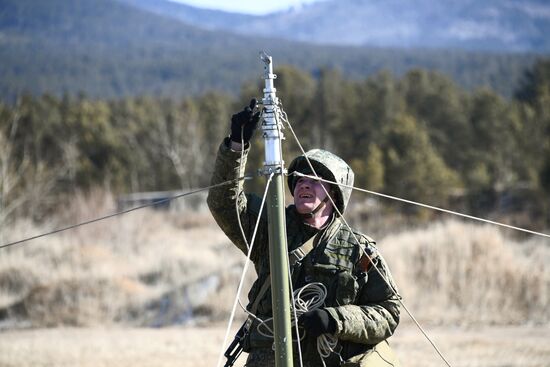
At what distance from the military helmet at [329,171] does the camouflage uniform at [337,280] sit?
0.13 metres

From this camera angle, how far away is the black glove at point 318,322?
3.77 metres

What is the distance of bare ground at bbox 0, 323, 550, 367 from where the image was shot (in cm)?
927

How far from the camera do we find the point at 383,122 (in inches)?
1849

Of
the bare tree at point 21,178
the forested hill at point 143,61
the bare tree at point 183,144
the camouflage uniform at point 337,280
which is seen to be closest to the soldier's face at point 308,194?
the camouflage uniform at point 337,280

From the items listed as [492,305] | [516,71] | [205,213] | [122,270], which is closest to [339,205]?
[492,305]

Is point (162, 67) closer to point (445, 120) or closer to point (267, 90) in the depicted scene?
point (445, 120)

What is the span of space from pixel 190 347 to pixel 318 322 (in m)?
6.93

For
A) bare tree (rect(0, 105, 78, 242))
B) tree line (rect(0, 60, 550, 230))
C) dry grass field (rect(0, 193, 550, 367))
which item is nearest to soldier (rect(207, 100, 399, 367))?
dry grass field (rect(0, 193, 550, 367))

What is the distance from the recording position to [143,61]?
17125cm

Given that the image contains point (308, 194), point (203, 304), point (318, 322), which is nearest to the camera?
point (318, 322)

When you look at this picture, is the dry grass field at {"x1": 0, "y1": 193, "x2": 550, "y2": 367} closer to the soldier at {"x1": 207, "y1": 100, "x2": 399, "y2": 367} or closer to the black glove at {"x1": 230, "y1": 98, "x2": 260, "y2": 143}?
the soldier at {"x1": 207, "y1": 100, "x2": 399, "y2": 367}

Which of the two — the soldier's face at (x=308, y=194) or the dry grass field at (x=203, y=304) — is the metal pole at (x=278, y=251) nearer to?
the soldier's face at (x=308, y=194)

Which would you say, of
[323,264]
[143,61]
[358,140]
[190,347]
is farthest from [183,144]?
[143,61]

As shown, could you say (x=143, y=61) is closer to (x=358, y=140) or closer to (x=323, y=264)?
(x=358, y=140)
